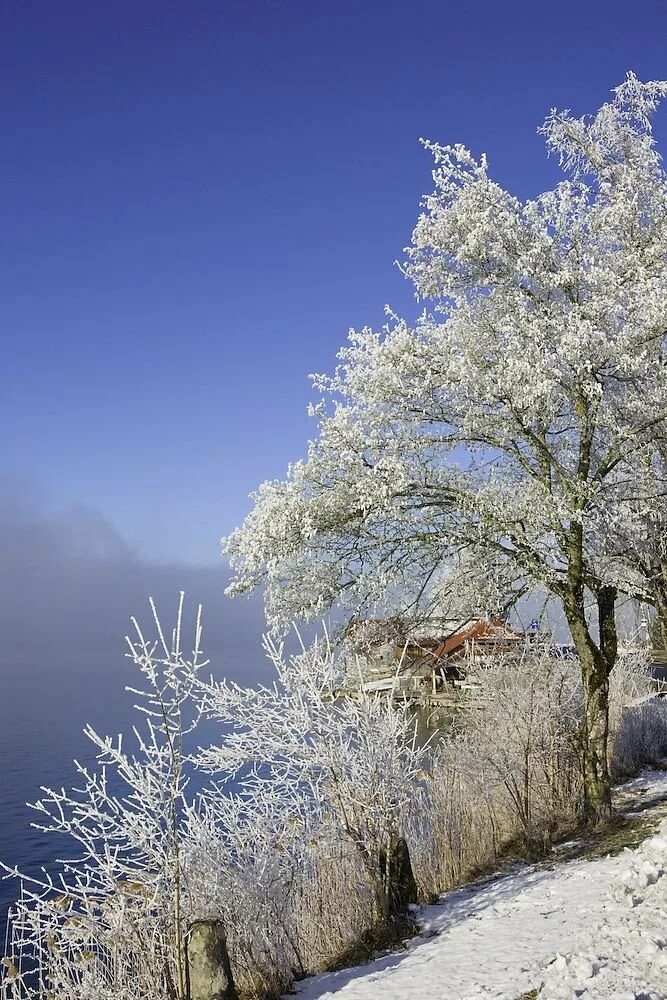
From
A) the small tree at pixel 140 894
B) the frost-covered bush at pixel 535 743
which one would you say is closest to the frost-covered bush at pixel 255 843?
the small tree at pixel 140 894

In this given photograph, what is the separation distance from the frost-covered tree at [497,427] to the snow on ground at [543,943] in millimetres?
3131

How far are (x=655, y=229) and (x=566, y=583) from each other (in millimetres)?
5268

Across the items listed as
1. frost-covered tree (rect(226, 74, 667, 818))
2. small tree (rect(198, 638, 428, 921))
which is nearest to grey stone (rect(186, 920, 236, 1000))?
small tree (rect(198, 638, 428, 921))

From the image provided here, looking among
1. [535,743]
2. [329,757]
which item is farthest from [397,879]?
[535,743]

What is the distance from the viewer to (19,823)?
70.5ft

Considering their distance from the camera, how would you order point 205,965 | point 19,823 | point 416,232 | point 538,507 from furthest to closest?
→ point 19,823
point 416,232
point 538,507
point 205,965

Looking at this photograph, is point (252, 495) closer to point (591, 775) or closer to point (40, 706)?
point (591, 775)

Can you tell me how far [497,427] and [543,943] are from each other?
656 centimetres

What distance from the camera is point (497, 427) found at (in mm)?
11305

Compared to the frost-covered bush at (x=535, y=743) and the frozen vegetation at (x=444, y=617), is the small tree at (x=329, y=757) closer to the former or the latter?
the frozen vegetation at (x=444, y=617)

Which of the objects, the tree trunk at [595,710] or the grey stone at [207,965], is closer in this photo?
the grey stone at [207,965]

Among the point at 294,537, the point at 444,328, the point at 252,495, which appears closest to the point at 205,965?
the point at 294,537

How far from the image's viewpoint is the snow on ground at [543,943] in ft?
17.2

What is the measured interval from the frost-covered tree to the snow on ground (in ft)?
10.3
